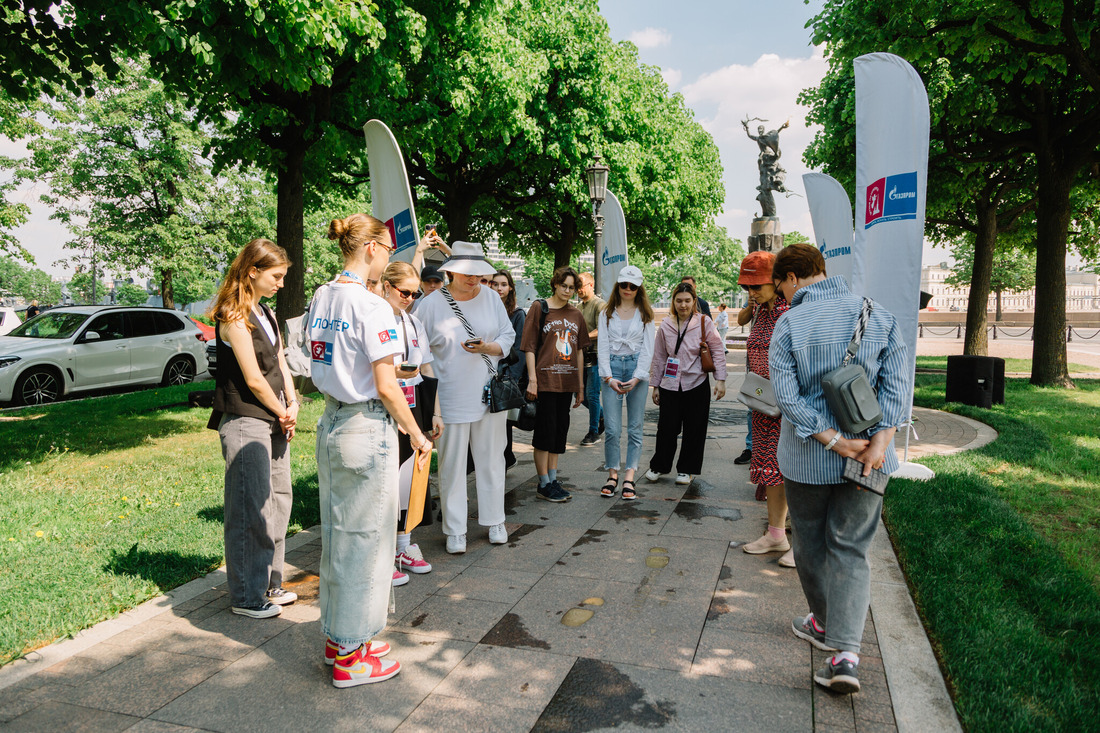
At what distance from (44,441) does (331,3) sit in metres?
5.86

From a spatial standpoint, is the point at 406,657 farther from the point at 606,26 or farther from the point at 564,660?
the point at 606,26

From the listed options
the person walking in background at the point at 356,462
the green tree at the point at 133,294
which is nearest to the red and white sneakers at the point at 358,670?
the person walking in background at the point at 356,462

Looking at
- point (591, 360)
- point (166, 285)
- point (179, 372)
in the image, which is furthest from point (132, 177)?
point (591, 360)

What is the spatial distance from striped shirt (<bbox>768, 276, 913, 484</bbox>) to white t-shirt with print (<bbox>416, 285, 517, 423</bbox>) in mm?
2181

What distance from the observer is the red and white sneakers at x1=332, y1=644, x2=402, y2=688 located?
302cm

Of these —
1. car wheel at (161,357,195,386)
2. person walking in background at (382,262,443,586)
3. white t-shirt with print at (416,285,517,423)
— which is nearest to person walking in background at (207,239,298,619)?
person walking in background at (382,262,443,586)

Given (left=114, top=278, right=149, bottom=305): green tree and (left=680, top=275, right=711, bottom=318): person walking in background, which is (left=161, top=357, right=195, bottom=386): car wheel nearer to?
(left=680, top=275, right=711, bottom=318): person walking in background

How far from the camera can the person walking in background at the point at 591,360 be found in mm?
8148

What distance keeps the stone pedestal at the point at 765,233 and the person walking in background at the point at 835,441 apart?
1748cm

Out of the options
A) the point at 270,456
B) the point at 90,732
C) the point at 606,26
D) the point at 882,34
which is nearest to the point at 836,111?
the point at 882,34

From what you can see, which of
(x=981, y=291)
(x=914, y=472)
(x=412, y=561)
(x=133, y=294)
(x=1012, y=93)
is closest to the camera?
(x=412, y=561)

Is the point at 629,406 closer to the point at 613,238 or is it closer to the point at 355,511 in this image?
the point at 355,511

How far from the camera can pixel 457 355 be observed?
15.4 ft

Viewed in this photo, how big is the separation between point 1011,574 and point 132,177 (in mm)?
30517
